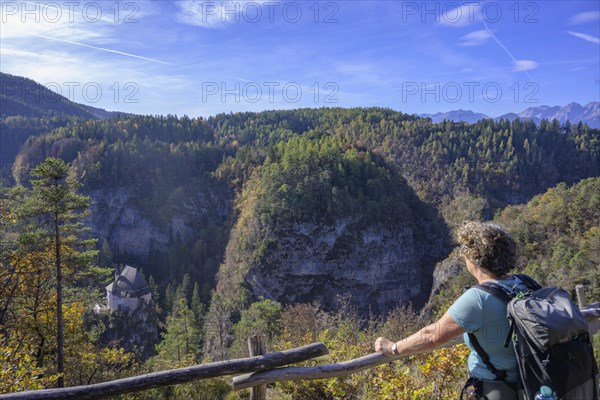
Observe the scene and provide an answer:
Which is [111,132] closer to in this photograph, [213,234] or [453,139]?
[213,234]

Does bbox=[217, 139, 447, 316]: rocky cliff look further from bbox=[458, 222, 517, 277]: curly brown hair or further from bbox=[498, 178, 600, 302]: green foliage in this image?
bbox=[458, 222, 517, 277]: curly brown hair

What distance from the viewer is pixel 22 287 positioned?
11.7m

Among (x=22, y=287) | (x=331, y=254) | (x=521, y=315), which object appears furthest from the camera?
(x=331, y=254)

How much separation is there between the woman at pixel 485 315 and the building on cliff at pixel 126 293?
49267 millimetres

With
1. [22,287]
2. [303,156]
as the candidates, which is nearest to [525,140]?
[303,156]

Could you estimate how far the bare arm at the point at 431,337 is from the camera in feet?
7.63

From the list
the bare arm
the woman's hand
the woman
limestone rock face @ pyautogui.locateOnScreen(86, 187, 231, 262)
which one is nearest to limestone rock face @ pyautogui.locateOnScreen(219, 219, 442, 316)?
limestone rock face @ pyautogui.locateOnScreen(86, 187, 231, 262)

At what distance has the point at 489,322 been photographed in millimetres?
2246

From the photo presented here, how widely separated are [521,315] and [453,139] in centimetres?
10299

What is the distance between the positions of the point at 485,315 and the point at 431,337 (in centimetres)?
38

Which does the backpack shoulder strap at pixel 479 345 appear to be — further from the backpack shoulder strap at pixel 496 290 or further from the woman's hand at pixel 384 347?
the woman's hand at pixel 384 347

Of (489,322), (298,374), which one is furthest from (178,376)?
(489,322)

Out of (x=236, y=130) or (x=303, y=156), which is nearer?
(x=303, y=156)

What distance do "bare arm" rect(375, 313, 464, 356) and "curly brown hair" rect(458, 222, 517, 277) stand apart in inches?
15.7
